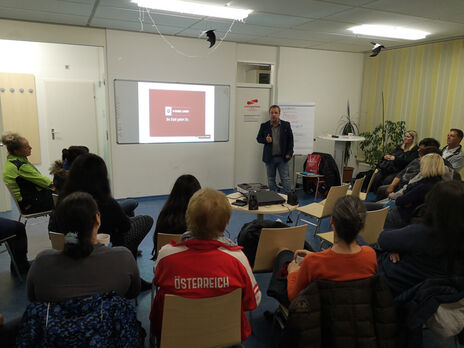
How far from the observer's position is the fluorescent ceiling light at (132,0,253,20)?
3840mm

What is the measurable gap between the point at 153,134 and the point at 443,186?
4767mm

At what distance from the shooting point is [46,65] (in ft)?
21.1

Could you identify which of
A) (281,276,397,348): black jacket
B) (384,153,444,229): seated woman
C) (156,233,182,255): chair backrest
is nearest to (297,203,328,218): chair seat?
(384,153,444,229): seated woman

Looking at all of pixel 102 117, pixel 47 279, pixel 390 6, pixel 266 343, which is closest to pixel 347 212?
pixel 266 343

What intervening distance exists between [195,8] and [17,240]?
3.08 metres

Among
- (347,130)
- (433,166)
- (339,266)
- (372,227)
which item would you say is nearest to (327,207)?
→ (372,227)

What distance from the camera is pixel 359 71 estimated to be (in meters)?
7.28

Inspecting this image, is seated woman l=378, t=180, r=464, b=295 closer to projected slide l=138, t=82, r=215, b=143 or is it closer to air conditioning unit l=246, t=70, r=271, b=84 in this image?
projected slide l=138, t=82, r=215, b=143

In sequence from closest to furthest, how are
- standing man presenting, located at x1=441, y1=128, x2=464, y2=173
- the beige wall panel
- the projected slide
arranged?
standing man presenting, located at x1=441, y1=128, x2=464, y2=173 → the projected slide → the beige wall panel

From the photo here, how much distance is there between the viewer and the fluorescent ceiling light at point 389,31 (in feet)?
16.0

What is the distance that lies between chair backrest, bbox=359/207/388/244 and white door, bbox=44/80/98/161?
222 inches

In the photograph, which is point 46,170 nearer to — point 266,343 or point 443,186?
point 266,343

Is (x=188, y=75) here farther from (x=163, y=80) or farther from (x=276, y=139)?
(x=276, y=139)

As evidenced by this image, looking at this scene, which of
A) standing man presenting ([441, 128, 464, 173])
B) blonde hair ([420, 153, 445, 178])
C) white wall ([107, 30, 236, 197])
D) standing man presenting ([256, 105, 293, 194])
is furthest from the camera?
standing man presenting ([256, 105, 293, 194])
